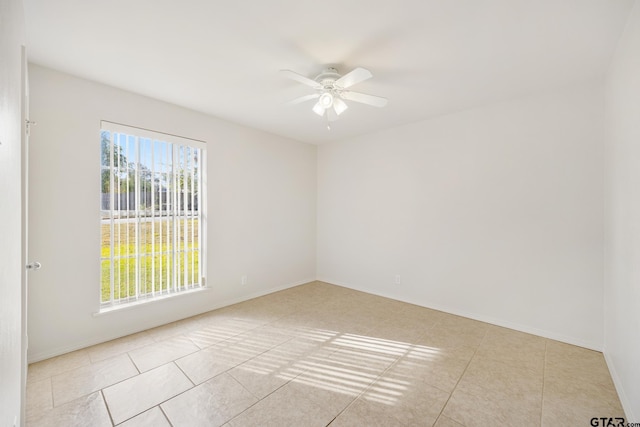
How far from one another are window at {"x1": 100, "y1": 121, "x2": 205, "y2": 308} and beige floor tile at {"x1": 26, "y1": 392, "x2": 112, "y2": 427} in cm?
116

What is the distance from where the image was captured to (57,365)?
232 cm

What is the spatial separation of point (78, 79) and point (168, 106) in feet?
2.66

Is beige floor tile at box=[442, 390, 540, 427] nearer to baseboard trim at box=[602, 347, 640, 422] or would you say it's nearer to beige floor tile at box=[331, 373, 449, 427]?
beige floor tile at box=[331, 373, 449, 427]

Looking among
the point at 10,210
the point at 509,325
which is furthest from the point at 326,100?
the point at 509,325

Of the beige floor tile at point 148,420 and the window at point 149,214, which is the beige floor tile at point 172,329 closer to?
the window at point 149,214

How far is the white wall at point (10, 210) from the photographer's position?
3.48 feet

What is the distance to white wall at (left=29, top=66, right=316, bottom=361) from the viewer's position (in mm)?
2424

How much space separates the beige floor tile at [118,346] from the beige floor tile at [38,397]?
1.19 feet

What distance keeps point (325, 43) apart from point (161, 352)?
306 cm

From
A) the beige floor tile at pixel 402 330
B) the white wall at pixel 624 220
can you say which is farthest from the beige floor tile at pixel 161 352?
the white wall at pixel 624 220

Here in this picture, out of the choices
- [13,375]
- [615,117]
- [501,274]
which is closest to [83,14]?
[13,375]

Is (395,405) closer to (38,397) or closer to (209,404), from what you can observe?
(209,404)

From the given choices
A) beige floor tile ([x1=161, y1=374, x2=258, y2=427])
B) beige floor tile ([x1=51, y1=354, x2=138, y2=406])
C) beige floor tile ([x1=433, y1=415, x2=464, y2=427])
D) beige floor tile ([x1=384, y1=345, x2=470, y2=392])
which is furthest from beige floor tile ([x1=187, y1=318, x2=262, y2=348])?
beige floor tile ([x1=433, y1=415, x2=464, y2=427])

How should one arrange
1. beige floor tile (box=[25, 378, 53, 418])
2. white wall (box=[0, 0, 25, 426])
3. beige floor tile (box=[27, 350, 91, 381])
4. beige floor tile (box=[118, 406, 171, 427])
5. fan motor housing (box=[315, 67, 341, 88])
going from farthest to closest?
fan motor housing (box=[315, 67, 341, 88]), beige floor tile (box=[27, 350, 91, 381]), beige floor tile (box=[25, 378, 53, 418]), beige floor tile (box=[118, 406, 171, 427]), white wall (box=[0, 0, 25, 426])
